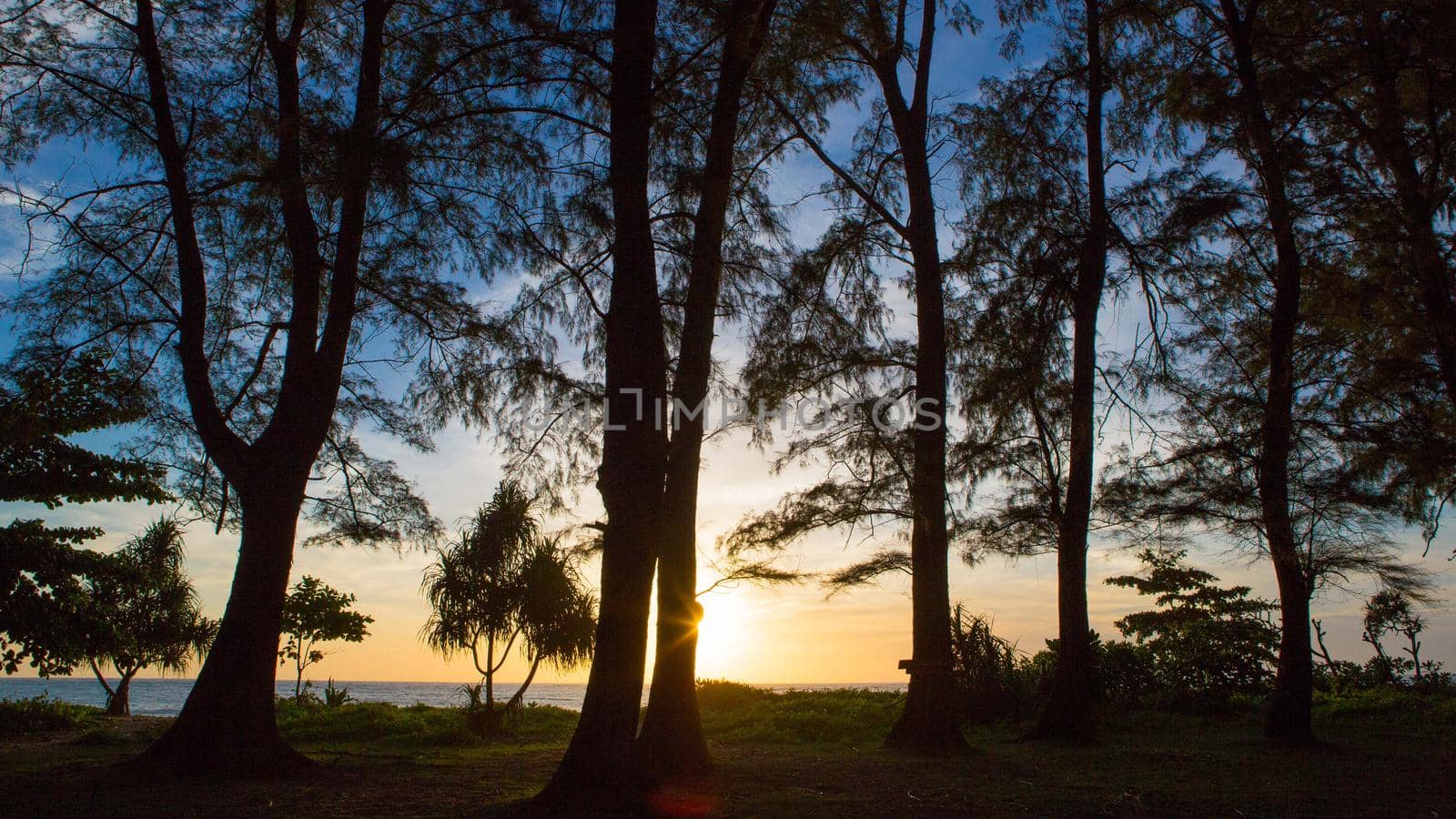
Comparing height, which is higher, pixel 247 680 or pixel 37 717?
pixel 247 680

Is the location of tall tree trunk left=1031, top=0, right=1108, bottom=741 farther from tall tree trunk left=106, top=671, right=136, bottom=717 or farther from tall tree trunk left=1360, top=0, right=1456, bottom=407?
tall tree trunk left=106, top=671, right=136, bottom=717

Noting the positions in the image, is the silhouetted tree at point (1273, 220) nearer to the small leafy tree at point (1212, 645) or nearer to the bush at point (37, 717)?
the small leafy tree at point (1212, 645)

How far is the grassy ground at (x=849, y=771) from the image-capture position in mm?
6004

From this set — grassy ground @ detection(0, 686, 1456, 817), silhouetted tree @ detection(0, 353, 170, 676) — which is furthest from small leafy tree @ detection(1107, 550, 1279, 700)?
silhouetted tree @ detection(0, 353, 170, 676)

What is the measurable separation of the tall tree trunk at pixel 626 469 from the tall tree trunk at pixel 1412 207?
6.81m

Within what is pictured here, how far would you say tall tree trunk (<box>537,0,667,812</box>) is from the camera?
5777mm

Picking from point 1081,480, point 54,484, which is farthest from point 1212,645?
point 54,484

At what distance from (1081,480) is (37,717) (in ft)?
47.2

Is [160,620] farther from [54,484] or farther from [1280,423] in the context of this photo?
[1280,423]

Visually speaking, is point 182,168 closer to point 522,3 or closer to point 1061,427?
point 522,3

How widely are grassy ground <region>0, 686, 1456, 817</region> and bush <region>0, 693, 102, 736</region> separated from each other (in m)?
0.07

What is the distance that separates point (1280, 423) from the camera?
9.62m

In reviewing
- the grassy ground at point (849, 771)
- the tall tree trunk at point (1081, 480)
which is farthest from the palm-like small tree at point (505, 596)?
the tall tree trunk at point (1081, 480)

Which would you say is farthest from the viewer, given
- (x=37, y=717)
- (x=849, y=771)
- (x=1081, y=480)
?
(x=37, y=717)
